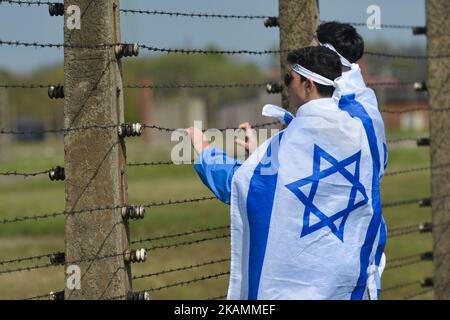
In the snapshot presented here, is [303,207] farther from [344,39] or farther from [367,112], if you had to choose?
[344,39]

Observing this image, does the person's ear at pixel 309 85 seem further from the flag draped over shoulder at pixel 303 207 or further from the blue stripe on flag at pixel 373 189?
the blue stripe on flag at pixel 373 189

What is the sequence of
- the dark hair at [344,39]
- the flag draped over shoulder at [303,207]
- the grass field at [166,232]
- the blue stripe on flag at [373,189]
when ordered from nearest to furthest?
1. the flag draped over shoulder at [303,207]
2. the blue stripe on flag at [373,189]
3. the dark hair at [344,39]
4. the grass field at [166,232]

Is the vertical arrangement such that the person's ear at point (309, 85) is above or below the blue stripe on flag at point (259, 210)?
above

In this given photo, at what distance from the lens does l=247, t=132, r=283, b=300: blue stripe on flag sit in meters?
4.32

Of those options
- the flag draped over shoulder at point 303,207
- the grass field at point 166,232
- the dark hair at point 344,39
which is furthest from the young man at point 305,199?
the grass field at point 166,232

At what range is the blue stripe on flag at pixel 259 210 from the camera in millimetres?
4320

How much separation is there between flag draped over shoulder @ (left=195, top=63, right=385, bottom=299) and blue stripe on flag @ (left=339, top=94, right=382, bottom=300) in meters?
0.01

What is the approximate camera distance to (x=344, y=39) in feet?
16.7

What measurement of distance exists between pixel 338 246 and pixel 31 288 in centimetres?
789

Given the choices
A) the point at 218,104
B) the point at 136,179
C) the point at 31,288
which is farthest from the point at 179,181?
the point at 218,104

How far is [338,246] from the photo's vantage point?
4344 mm

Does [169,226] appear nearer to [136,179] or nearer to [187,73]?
[136,179]

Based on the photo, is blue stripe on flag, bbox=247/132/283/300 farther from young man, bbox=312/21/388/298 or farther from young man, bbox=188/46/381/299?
young man, bbox=312/21/388/298

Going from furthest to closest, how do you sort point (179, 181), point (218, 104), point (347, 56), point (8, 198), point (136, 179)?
point (218, 104) < point (136, 179) < point (179, 181) < point (8, 198) < point (347, 56)
